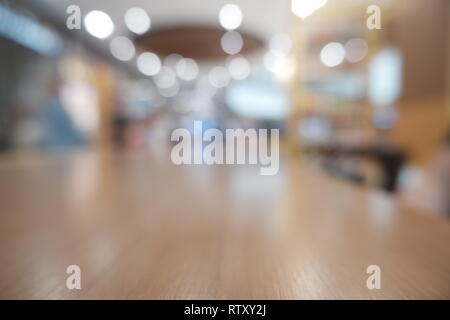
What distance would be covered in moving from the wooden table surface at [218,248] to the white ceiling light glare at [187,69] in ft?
3.31

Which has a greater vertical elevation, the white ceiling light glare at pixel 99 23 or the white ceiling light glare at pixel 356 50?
the white ceiling light glare at pixel 356 50

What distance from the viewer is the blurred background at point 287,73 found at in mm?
486

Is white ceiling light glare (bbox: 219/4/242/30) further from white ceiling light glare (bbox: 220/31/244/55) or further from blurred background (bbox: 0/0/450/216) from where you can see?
white ceiling light glare (bbox: 220/31/244/55)

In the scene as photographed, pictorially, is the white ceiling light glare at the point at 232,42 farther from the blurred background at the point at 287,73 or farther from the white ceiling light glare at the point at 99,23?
the white ceiling light glare at the point at 99,23

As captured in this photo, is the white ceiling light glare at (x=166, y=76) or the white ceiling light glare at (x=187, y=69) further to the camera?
the white ceiling light glare at (x=166, y=76)

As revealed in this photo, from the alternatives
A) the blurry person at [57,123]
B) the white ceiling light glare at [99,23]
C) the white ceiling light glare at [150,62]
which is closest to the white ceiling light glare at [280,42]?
the white ceiling light glare at [150,62]

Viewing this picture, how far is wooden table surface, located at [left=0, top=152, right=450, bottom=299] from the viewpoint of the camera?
0.53 feet

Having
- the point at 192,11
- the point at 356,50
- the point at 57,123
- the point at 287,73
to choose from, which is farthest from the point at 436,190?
the point at 57,123

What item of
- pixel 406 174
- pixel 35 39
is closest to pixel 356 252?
pixel 406 174

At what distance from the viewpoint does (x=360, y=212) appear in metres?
0.35

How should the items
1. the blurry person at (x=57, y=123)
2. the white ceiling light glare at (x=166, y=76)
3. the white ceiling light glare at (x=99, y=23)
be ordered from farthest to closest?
the blurry person at (x=57, y=123) → the white ceiling light glare at (x=166, y=76) → the white ceiling light glare at (x=99, y=23)

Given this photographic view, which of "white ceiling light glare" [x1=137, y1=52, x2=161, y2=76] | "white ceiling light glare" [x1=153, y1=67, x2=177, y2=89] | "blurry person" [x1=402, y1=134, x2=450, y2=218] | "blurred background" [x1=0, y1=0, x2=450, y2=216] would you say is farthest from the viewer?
"white ceiling light glare" [x1=153, y1=67, x2=177, y2=89]

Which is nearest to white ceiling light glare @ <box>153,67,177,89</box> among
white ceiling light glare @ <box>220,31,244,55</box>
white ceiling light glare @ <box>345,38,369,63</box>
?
white ceiling light glare @ <box>220,31,244,55</box>
